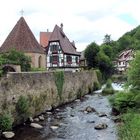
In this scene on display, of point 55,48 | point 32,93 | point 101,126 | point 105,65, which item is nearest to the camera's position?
point 101,126

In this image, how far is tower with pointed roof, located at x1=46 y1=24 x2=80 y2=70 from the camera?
60719 millimetres

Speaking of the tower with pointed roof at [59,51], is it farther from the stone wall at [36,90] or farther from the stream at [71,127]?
the stream at [71,127]

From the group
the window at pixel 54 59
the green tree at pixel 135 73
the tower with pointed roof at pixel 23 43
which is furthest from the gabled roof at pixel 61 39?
the green tree at pixel 135 73

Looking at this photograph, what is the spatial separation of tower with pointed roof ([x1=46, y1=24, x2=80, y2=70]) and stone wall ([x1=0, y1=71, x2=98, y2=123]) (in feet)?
65.6

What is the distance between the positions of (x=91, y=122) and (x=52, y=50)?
37.0 m

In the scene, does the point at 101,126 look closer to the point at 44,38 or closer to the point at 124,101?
the point at 124,101

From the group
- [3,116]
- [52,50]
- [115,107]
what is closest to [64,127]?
[3,116]

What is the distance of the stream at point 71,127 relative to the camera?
21062 millimetres

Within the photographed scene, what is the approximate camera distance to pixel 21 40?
4709cm

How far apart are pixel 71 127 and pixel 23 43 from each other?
2472 cm

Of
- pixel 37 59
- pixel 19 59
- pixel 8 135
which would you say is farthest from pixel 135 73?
pixel 37 59

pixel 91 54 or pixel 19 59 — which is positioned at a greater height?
pixel 91 54

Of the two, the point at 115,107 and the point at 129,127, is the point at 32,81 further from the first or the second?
the point at 129,127

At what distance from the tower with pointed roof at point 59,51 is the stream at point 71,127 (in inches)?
1162
